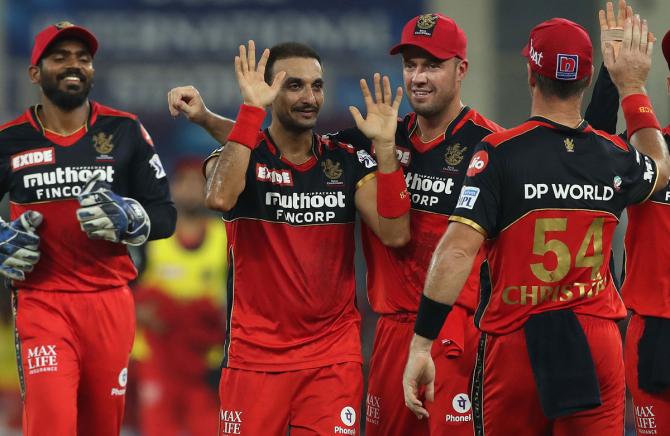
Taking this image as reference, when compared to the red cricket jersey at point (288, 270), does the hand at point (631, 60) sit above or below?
above

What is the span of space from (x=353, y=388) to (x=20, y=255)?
5.94 feet

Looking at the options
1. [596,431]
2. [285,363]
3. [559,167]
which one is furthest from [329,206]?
[596,431]

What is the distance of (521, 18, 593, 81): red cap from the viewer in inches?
209

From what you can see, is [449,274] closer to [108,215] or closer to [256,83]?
[256,83]

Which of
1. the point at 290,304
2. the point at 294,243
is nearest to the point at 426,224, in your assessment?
the point at 294,243

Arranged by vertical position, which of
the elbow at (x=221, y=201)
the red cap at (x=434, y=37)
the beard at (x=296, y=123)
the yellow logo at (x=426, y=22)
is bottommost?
the elbow at (x=221, y=201)

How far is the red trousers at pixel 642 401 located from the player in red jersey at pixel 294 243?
1290mm

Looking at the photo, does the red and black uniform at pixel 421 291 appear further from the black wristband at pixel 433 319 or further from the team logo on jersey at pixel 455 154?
the black wristband at pixel 433 319

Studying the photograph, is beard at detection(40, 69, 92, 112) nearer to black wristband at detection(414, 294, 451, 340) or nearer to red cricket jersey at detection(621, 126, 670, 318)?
black wristband at detection(414, 294, 451, 340)

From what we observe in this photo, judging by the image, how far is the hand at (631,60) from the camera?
570 cm

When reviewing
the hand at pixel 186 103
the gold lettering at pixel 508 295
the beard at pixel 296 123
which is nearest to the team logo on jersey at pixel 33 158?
the hand at pixel 186 103

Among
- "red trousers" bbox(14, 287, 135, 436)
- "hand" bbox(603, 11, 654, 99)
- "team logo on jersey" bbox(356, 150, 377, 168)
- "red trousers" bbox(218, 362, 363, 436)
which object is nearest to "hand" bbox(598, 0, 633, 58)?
"hand" bbox(603, 11, 654, 99)

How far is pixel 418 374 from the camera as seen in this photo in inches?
199

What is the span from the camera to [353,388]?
239 inches
